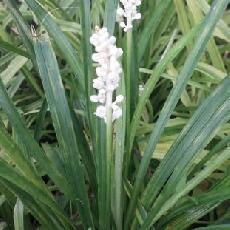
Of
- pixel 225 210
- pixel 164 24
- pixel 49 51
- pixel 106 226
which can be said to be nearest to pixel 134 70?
pixel 49 51

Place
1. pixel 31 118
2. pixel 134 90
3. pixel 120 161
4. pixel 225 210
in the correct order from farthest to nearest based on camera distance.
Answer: pixel 31 118
pixel 225 210
pixel 134 90
pixel 120 161

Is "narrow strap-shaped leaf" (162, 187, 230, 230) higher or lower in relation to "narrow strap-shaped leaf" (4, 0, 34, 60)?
lower

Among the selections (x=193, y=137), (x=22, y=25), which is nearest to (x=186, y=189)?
(x=193, y=137)

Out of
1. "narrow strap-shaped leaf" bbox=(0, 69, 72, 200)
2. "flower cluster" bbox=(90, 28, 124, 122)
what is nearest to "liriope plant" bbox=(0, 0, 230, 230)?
"narrow strap-shaped leaf" bbox=(0, 69, 72, 200)

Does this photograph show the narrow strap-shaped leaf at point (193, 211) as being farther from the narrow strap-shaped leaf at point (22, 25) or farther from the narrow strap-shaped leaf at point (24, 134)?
the narrow strap-shaped leaf at point (22, 25)

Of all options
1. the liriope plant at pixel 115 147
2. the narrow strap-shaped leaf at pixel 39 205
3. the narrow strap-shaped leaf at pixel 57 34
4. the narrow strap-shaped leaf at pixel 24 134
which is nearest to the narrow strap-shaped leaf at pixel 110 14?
the liriope plant at pixel 115 147

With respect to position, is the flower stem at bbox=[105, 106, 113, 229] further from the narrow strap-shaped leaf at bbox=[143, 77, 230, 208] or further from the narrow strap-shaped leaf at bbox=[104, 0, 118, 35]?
the narrow strap-shaped leaf at bbox=[104, 0, 118, 35]

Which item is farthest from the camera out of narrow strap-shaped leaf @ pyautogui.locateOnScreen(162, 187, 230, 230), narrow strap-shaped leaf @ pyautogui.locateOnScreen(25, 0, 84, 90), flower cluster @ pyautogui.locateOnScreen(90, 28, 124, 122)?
narrow strap-shaped leaf @ pyautogui.locateOnScreen(25, 0, 84, 90)

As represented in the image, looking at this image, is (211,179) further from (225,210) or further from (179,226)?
(179,226)

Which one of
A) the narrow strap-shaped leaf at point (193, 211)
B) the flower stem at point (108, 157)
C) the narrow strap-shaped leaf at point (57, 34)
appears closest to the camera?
the flower stem at point (108, 157)

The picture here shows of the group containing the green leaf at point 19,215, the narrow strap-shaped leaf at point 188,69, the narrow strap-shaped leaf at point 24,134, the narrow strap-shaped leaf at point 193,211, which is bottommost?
the green leaf at point 19,215

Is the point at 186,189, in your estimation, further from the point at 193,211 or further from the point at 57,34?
the point at 57,34
